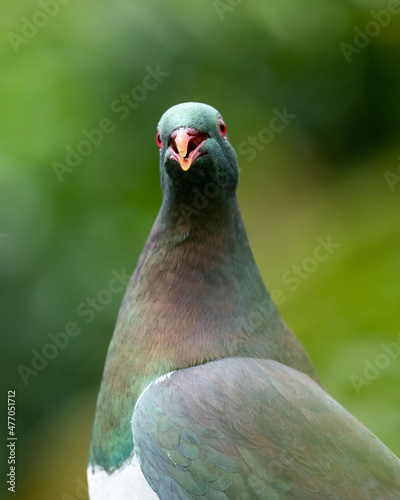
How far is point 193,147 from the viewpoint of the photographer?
227 centimetres

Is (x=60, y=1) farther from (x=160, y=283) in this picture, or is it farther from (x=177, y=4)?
(x=160, y=283)

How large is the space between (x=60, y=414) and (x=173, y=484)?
2.20m

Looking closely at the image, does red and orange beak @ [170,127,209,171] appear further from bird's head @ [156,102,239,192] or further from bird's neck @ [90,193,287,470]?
bird's neck @ [90,193,287,470]

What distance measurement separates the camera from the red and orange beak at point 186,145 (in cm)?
219

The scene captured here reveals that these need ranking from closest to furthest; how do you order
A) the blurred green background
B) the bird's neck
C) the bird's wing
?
the bird's wing → the bird's neck → the blurred green background

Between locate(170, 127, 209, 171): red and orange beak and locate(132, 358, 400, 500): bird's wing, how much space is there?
62cm

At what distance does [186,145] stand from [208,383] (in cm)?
69

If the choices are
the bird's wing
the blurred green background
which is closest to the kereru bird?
the bird's wing

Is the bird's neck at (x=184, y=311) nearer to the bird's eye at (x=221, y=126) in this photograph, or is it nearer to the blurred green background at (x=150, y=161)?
the bird's eye at (x=221, y=126)

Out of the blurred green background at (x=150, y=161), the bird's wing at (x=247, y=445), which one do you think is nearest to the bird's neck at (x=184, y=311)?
the bird's wing at (x=247, y=445)

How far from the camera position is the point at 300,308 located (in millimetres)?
3779

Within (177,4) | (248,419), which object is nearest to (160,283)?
(248,419)

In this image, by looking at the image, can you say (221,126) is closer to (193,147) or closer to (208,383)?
(193,147)

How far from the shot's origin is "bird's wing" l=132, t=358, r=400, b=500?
80.3 inches
